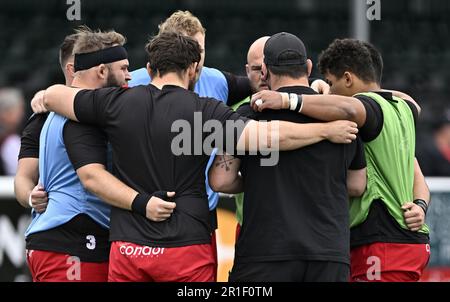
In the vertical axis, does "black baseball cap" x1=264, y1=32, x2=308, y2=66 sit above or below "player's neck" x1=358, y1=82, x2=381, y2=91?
above

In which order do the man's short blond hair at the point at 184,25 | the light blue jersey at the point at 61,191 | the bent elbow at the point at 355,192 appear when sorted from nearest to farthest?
the bent elbow at the point at 355,192 → the light blue jersey at the point at 61,191 → the man's short blond hair at the point at 184,25

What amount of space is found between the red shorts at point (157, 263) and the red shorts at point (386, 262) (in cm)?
88

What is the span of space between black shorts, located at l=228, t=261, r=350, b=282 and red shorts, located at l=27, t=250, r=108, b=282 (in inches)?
32.6

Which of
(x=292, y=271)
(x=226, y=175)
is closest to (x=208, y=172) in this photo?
(x=226, y=175)

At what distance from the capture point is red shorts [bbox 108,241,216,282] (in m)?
4.35

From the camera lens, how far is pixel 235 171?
14.8 feet

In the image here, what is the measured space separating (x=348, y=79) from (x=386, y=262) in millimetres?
981

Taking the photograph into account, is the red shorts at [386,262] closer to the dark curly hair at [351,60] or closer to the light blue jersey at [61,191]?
the dark curly hair at [351,60]

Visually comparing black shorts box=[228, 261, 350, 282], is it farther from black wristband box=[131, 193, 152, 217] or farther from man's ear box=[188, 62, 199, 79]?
man's ear box=[188, 62, 199, 79]

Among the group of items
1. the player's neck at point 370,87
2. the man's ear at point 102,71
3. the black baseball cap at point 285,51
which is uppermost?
the black baseball cap at point 285,51

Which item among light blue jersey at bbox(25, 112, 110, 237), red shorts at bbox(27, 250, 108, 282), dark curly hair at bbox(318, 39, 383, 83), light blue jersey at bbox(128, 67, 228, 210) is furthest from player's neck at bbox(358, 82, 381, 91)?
red shorts at bbox(27, 250, 108, 282)

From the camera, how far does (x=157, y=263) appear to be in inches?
171

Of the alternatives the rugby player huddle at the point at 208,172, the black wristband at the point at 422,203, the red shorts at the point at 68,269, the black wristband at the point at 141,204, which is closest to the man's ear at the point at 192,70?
the rugby player huddle at the point at 208,172

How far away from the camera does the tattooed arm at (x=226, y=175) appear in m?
4.50
